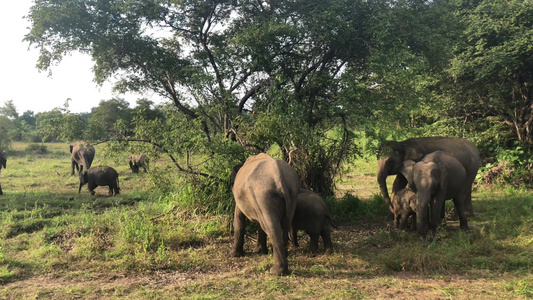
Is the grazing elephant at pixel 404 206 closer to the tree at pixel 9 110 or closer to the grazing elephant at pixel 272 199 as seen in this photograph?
the grazing elephant at pixel 272 199

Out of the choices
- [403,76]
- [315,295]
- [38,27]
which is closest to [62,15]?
[38,27]

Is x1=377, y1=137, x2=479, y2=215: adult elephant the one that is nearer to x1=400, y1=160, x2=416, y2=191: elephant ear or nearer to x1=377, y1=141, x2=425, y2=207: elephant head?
x1=377, y1=141, x2=425, y2=207: elephant head

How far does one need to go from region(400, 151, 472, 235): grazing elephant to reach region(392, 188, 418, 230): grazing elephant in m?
0.16

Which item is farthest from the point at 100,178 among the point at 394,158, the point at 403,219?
the point at 403,219

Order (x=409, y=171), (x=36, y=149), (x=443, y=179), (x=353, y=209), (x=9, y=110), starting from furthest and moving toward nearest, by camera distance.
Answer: (x=9, y=110) < (x=36, y=149) < (x=353, y=209) < (x=409, y=171) < (x=443, y=179)

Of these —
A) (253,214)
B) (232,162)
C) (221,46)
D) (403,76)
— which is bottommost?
(253,214)

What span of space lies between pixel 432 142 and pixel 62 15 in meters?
9.07

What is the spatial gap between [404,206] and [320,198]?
198 centimetres

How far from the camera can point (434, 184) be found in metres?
6.58

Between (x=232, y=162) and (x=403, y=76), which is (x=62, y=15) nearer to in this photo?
(x=232, y=162)

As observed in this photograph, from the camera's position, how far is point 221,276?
5.24m

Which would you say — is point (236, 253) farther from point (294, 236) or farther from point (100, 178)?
point (100, 178)

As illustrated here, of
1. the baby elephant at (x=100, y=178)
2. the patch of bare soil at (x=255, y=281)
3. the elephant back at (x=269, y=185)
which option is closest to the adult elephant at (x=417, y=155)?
the patch of bare soil at (x=255, y=281)

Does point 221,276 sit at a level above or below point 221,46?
below
